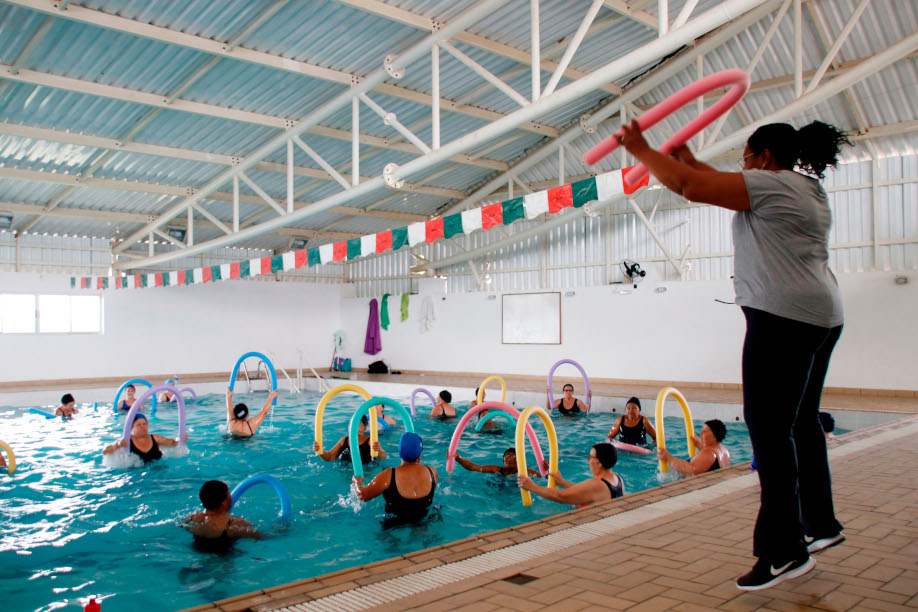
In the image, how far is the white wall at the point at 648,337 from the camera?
43.1 ft

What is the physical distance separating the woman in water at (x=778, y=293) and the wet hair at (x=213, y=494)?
4239 millimetres

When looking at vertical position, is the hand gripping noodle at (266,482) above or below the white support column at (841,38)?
below

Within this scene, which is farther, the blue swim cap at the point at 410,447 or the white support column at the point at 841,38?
the white support column at the point at 841,38

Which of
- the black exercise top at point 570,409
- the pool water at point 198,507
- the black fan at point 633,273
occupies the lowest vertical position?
the pool water at point 198,507

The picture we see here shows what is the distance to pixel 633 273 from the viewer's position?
16578 mm

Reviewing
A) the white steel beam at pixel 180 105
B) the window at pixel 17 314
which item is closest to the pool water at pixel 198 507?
the white steel beam at pixel 180 105

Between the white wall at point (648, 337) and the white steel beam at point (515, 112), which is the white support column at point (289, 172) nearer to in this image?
the white steel beam at point (515, 112)

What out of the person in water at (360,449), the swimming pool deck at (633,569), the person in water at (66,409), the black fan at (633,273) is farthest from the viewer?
the black fan at (633,273)

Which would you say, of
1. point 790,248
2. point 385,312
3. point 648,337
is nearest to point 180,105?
point 790,248

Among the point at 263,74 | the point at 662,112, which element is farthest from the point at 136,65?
the point at 662,112

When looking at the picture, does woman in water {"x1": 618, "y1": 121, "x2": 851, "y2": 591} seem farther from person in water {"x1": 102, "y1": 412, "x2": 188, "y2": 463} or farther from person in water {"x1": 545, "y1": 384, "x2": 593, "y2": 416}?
person in water {"x1": 545, "y1": 384, "x2": 593, "y2": 416}

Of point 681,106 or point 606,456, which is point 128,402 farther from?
point 681,106

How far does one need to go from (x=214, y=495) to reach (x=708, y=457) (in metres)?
4.83

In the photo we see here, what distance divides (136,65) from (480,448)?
7.65 metres
